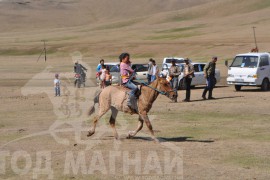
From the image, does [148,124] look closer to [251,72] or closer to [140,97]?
[140,97]

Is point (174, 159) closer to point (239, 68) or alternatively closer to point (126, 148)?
point (126, 148)

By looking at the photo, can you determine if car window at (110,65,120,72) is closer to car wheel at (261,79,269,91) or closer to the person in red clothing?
car wheel at (261,79,269,91)

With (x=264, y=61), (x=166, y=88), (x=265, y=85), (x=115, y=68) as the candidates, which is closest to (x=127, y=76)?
(x=166, y=88)

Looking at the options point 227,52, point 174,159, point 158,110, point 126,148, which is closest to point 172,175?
point 174,159

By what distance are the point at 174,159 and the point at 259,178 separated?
226cm

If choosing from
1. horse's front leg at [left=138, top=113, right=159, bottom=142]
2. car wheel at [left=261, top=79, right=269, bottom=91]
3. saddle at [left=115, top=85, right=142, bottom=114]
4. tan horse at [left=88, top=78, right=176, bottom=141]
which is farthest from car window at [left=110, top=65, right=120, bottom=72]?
horse's front leg at [left=138, top=113, right=159, bottom=142]

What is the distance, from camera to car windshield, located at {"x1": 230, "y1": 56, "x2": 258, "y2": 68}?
3372 centimetres

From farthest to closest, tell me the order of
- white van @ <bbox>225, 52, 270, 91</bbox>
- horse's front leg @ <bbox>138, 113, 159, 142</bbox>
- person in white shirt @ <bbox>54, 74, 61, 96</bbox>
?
1. white van @ <bbox>225, 52, 270, 91</bbox>
2. person in white shirt @ <bbox>54, 74, 61, 96</bbox>
3. horse's front leg @ <bbox>138, 113, 159, 142</bbox>

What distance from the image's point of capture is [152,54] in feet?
276

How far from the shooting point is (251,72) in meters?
33.2

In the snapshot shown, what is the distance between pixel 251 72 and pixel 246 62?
95cm

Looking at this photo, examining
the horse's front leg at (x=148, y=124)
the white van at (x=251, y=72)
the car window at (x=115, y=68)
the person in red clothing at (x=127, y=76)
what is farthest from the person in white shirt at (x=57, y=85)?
the horse's front leg at (x=148, y=124)

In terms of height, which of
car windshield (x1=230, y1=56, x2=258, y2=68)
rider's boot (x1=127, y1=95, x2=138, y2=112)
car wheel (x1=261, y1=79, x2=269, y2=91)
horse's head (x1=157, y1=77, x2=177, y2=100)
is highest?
car windshield (x1=230, y1=56, x2=258, y2=68)

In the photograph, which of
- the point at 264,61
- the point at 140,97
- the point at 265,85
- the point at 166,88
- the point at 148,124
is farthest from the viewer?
the point at 264,61
